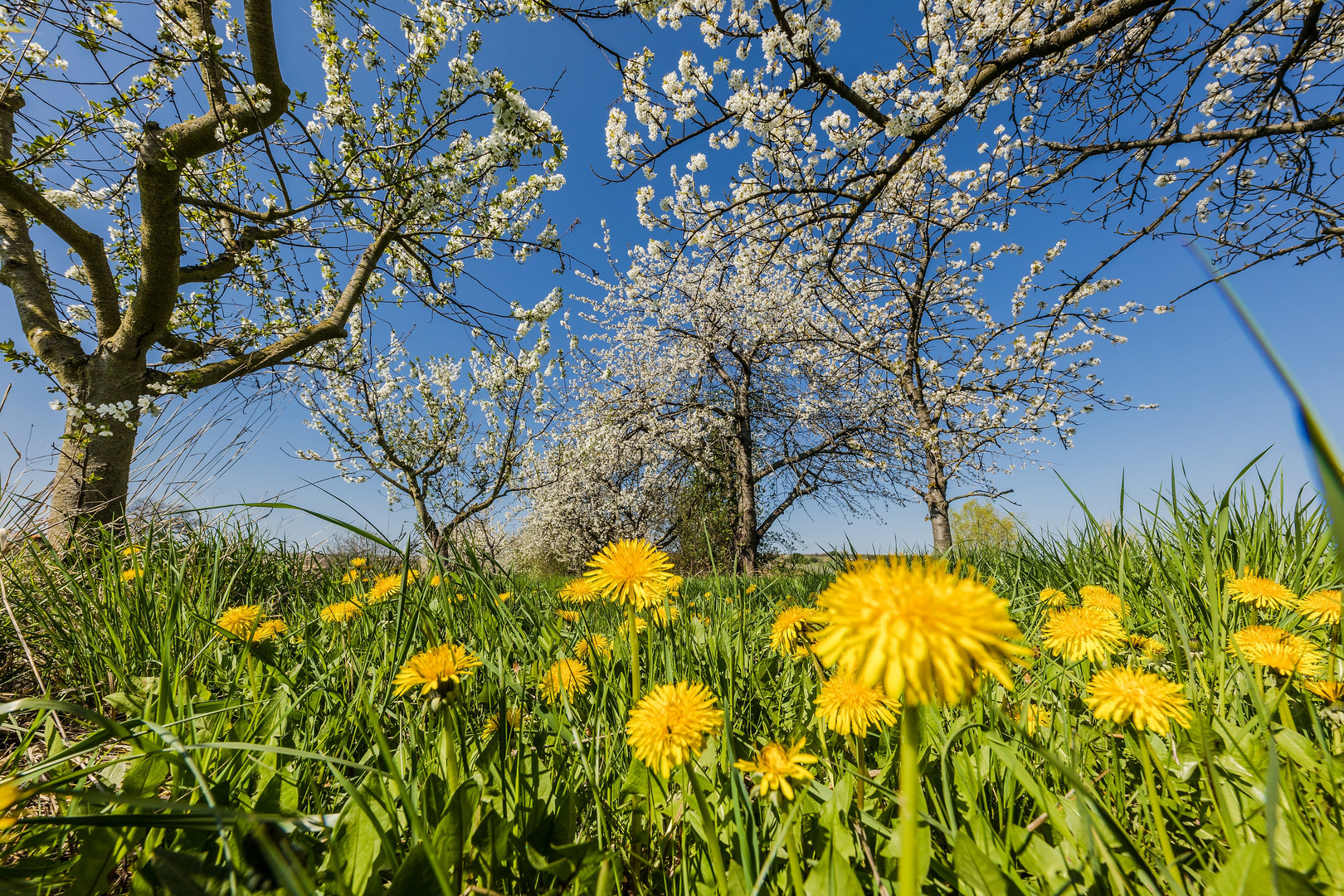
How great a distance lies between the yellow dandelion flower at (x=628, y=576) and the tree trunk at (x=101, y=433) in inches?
165

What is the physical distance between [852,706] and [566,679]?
0.55 meters

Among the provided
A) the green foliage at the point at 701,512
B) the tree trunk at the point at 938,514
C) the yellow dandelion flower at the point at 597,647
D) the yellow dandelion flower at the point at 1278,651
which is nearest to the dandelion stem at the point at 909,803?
the yellow dandelion flower at the point at 1278,651

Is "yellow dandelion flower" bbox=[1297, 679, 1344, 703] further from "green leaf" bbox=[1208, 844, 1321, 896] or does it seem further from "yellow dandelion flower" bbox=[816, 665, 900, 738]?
"yellow dandelion flower" bbox=[816, 665, 900, 738]

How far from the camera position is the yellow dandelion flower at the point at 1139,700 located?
28.8 inches

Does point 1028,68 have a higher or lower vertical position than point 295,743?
higher

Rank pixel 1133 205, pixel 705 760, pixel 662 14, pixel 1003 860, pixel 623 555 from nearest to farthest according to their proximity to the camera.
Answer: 1. pixel 1003 860
2. pixel 705 760
3. pixel 623 555
4. pixel 1133 205
5. pixel 662 14

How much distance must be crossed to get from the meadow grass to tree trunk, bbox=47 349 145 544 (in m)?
2.77

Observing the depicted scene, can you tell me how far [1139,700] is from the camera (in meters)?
0.74

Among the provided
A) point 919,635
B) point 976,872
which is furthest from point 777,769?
point 919,635

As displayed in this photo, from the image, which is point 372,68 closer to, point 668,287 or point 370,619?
point 370,619

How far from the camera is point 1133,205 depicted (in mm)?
4254

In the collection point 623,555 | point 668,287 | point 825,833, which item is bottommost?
point 825,833

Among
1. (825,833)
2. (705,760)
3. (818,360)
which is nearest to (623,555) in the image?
(705,760)

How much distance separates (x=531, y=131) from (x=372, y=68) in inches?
71.8
